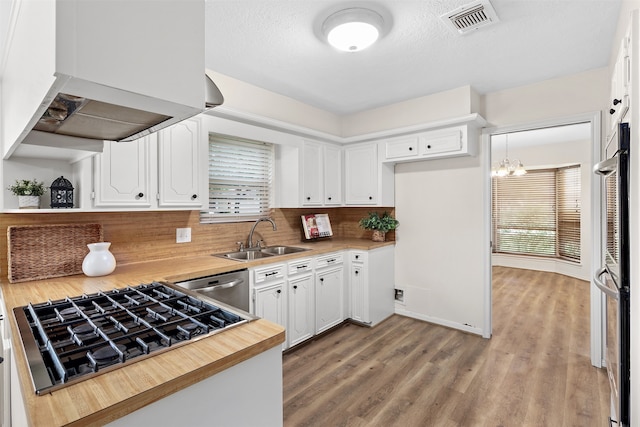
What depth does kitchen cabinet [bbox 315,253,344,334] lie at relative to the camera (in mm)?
3318

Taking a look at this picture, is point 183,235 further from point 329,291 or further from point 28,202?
point 329,291

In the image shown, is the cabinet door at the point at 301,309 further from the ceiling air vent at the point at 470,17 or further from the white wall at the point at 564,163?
the white wall at the point at 564,163

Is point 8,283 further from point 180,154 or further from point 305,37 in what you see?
point 305,37

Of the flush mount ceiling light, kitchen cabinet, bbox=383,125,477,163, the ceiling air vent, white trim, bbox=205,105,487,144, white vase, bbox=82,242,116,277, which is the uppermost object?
the ceiling air vent

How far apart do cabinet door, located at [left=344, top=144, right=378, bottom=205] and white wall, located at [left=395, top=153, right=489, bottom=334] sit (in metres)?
0.34

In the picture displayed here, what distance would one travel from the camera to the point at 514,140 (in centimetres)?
596

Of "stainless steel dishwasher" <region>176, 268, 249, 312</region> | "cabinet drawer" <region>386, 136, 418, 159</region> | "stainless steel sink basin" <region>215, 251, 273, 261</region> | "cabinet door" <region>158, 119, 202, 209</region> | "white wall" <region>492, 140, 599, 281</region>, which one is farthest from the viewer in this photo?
"white wall" <region>492, 140, 599, 281</region>

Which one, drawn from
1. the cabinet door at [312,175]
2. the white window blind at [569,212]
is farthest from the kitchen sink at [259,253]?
the white window blind at [569,212]

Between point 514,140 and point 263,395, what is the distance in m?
6.35

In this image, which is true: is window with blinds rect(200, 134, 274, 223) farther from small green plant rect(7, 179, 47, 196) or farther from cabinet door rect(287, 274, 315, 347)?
small green plant rect(7, 179, 47, 196)

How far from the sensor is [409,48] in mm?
2498

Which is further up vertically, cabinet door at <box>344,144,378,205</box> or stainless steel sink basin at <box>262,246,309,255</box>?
cabinet door at <box>344,144,378,205</box>

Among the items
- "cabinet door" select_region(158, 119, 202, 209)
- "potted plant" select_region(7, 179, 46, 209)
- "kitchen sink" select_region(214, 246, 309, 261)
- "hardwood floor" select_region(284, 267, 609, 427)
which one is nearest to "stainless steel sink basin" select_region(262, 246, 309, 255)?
"kitchen sink" select_region(214, 246, 309, 261)

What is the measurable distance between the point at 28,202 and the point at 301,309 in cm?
217
